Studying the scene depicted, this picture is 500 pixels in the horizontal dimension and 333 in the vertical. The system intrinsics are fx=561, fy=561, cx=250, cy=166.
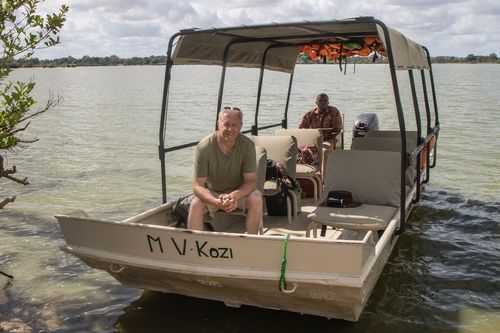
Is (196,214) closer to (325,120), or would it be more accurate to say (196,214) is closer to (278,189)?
(278,189)

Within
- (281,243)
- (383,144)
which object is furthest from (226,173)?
(383,144)

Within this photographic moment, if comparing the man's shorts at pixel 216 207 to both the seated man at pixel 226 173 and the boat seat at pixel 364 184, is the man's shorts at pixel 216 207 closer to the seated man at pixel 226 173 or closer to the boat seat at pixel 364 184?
the seated man at pixel 226 173

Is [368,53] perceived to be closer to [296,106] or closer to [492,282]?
[492,282]

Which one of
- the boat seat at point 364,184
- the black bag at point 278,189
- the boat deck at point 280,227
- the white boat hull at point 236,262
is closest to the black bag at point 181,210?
the boat deck at point 280,227

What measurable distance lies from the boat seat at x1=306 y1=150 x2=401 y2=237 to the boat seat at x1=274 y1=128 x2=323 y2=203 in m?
1.19

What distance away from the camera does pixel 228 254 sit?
438 cm

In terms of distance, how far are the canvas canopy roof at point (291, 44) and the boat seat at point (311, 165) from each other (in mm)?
1273

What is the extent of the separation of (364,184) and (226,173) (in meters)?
1.62

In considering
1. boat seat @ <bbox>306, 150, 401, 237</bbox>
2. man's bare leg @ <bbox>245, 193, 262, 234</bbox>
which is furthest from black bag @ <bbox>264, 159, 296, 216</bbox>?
man's bare leg @ <bbox>245, 193, 262, 234</bbox>

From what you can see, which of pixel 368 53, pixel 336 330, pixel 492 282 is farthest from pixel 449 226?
pixel 336 330

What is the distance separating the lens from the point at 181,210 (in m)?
5.52

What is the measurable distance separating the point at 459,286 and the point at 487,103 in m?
24.7

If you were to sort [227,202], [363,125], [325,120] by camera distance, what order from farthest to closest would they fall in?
1. [363,125]
2. [325,120]
3. [227,202]

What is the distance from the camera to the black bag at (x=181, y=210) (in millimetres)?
5477
